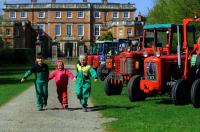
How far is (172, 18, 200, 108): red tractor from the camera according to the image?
1692cm

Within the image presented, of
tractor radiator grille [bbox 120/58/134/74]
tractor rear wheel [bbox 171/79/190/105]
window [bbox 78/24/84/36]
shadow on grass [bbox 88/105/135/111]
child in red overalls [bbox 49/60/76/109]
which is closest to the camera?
shadow on grass [bbox 88/105/135/111]

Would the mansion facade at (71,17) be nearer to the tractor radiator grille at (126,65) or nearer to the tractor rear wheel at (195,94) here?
the tractor radiator grille at (126,65)

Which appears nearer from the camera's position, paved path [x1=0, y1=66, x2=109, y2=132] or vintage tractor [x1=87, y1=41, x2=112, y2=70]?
paved path [x1=0, y1=66, x2=109, y2=132]

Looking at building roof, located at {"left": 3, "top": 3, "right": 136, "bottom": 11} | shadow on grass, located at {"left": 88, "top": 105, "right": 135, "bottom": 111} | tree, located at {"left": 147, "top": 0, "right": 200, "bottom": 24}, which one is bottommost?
shadow on grass, located at {"left": 88, "top": 105, "right": 135, "bottom": 111}

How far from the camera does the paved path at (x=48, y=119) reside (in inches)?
513

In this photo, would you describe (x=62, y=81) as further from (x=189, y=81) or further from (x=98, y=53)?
(x=98, y=53)

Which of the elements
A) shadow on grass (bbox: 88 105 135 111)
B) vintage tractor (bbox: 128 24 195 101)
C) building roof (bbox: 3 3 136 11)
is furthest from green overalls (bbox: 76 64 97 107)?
building roof (bbox: 3 3 136 11)

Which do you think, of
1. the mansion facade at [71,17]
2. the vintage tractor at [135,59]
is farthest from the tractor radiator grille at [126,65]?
the mansion facade at [71,17]

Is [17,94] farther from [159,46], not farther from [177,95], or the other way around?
[177,95]

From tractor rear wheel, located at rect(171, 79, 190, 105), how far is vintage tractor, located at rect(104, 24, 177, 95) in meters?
2.64

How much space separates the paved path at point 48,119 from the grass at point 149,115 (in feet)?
1.69

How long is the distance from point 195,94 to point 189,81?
0.99 m

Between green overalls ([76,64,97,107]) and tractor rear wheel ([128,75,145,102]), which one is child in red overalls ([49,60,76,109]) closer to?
green overalls ([76,64,97,107])

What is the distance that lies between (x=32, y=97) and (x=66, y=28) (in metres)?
119
